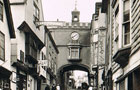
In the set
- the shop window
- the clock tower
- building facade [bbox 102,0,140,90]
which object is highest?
the clock tower

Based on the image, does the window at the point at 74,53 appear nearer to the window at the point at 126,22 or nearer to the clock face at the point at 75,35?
the clock face at the point at 75,35

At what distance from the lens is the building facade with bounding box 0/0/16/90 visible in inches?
876

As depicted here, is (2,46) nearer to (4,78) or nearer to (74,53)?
(4,78)

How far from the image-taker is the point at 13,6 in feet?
91.9

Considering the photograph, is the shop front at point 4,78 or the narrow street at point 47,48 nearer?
the narrow street at point 47,48

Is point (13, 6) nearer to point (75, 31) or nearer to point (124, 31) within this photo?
point (124, 31)

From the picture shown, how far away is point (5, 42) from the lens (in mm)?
23266

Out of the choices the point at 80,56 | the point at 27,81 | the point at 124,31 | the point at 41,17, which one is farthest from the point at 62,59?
the point at 124,31

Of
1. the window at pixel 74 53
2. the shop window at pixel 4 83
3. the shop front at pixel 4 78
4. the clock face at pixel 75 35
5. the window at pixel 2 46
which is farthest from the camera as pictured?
the window at pixel 74 53

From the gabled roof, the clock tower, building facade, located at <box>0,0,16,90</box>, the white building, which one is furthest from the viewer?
the clock tower

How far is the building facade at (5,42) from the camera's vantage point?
73.0ft

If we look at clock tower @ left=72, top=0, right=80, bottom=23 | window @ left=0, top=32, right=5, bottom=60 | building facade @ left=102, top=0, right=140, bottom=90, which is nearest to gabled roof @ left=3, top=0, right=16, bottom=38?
window @ left=0, top=32, right=5, bottom=60

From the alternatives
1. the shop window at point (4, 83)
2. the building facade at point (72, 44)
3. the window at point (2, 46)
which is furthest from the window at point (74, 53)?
the window at point (2, 46)

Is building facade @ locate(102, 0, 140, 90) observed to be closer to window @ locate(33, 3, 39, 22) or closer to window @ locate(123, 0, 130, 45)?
window @ locate(123, 0, 130, 45)
